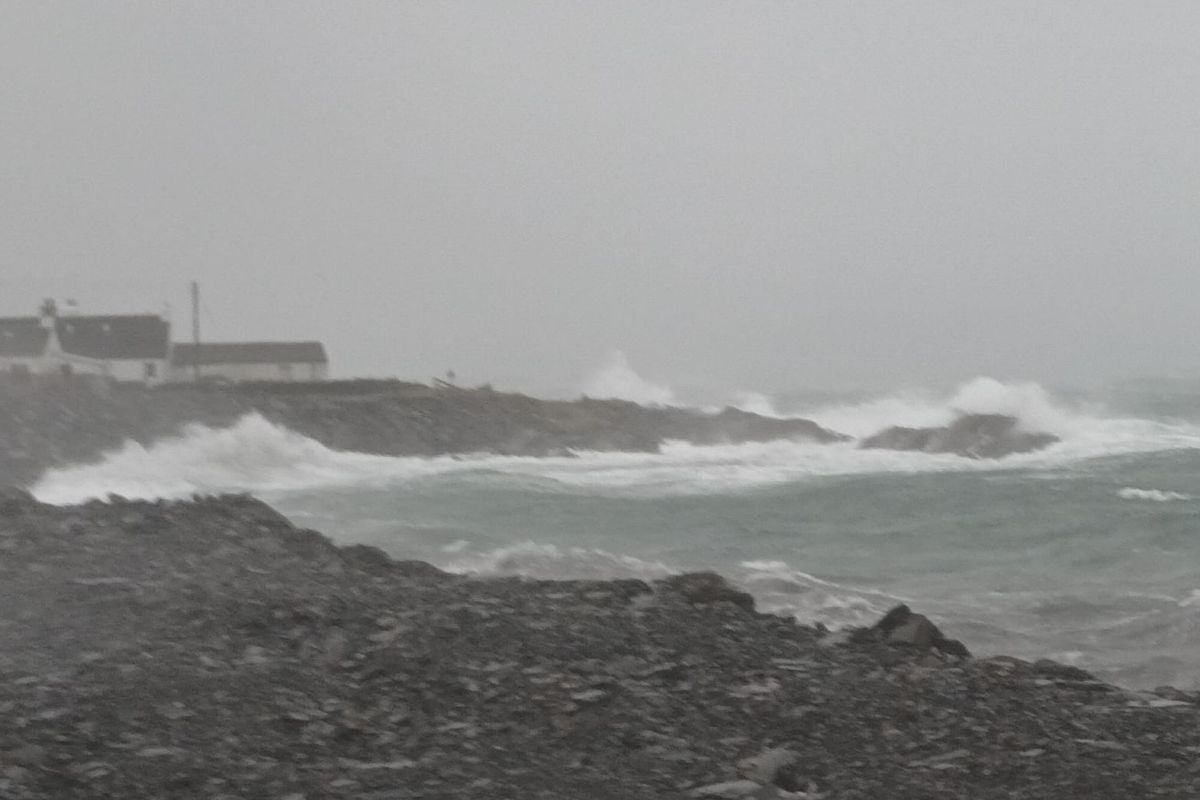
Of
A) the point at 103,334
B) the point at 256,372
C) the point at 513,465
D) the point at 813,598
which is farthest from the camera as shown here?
the point at 256,372

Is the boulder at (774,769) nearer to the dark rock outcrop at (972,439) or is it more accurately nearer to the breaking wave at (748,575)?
the breaking wave at (748,575)

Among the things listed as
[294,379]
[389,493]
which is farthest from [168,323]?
[389,493]

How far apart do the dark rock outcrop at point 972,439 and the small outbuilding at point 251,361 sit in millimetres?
24043

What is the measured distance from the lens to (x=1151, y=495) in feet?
95.5

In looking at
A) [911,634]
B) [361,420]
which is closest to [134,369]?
[361,420]

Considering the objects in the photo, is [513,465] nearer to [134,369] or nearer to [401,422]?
[401,422]

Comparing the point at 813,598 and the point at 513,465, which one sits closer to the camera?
the point at 813,598

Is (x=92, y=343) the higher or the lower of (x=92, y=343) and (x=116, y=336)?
the lower

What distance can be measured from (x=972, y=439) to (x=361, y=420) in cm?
2160

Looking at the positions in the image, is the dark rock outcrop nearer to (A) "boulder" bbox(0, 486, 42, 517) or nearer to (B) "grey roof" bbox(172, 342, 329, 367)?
→ (B) "grey roof" bbox(172, 342, 329, 367)

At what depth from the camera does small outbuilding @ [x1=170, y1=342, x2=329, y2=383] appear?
5491 cm

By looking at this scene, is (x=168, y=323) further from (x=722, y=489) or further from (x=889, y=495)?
(x=889, y=495)

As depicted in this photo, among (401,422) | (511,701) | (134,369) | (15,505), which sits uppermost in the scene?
(134,369)

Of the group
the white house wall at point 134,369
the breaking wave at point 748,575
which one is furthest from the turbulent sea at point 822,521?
the white house wall at point 134,369
